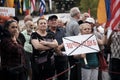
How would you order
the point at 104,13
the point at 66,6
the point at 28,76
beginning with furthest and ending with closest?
the point at 66,6 → the point at 104,13 → the point at 28,76

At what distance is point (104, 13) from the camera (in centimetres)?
987

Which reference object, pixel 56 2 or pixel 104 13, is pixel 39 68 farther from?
pixel 56 2

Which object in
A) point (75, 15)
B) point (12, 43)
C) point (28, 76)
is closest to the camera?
point (12, 43)

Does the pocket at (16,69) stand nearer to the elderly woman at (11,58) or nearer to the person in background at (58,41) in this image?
the elderly woman at (11,58)

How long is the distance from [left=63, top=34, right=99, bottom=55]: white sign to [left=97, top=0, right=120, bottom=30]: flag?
24.1 inches

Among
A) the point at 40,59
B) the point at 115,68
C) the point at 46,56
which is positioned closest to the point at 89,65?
the point at 115,68

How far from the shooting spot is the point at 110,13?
9.59 meters

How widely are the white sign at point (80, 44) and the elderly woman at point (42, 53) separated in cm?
28

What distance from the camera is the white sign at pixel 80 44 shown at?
865 cm

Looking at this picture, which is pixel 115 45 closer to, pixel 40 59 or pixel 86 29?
pixel 86 29

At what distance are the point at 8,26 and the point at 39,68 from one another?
4.90 feet

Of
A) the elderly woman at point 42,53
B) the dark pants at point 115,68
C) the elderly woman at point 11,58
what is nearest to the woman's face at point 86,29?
the elderly woman at point 42,53

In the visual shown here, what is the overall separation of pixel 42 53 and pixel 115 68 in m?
1.66

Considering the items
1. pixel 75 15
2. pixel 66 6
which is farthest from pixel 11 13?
pixel 66 6
